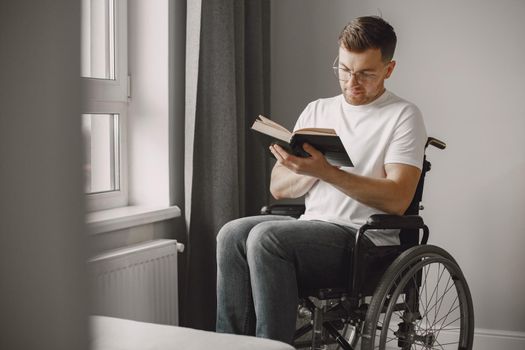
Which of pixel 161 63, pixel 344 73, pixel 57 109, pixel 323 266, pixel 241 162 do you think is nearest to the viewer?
pixel 57 109

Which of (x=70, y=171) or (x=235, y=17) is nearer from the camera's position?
(x=70, y=171)

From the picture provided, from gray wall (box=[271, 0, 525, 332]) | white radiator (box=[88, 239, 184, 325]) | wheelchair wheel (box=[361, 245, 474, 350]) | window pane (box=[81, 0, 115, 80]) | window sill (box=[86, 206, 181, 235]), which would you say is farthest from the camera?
gray wall (box=[271, 0, 525, 332])

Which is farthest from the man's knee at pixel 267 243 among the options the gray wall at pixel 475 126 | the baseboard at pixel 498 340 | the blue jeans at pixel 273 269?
the baseboard at pixel 498 340

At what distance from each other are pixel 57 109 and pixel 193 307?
2.12 metres

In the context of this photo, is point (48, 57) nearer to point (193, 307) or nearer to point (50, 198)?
point (50, 198)

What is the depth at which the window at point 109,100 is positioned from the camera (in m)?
2.18

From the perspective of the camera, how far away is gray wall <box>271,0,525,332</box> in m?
2.50

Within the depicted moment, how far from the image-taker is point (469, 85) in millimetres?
2543

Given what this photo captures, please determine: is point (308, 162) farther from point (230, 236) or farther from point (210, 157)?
point (210, 157)

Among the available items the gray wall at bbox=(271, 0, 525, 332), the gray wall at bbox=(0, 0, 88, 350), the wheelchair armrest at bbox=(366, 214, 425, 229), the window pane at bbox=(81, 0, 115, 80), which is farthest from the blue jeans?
the gray wall at bbox=(0, 0, 88, 350)

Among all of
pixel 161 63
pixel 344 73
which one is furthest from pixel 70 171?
pixel 161 63

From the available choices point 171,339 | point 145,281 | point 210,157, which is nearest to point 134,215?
point 145,281

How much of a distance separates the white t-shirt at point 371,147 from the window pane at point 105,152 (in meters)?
0.71

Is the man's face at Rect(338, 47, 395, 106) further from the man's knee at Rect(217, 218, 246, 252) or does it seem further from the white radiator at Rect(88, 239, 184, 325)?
the white radiator at Rect(88, 239, 184, 325)
